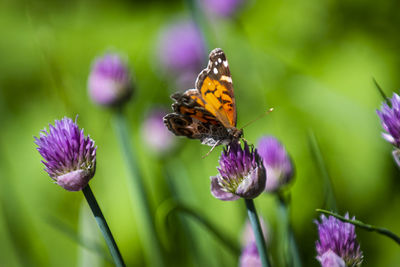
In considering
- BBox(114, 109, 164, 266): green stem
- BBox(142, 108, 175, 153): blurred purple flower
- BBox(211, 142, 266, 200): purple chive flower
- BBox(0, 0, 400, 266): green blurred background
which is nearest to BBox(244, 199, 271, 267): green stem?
BBox(211, 142, 266, 200): purple chive flower

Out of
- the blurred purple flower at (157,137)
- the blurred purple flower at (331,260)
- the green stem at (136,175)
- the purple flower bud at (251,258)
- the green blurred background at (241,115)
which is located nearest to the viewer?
the blurred purple flower at (331,260)

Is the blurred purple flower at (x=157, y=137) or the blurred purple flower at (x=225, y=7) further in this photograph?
the blurred purple flower at (x=225, y=7)

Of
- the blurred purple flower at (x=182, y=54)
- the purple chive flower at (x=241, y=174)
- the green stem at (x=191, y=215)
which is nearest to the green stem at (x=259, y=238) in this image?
the purple chive flower at (x=241, y=174)

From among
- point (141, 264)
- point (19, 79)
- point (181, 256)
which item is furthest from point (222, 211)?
point (19, 79)

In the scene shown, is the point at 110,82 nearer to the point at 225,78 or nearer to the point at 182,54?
the point at 225,78

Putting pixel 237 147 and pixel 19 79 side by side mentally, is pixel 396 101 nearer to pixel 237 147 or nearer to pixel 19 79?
pixel 237 147

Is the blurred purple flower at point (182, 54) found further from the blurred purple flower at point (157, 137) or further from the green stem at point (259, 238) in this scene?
the green stem at point (259, 238)

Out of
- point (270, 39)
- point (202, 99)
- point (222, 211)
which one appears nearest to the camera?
point (202, 99)
